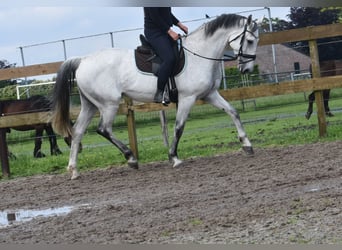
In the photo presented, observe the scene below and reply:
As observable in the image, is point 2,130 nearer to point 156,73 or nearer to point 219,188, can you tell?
point 156,73

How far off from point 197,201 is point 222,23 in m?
2.98

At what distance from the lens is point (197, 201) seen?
13.0 ft

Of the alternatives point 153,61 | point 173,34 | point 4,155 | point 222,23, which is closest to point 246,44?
point 222,23

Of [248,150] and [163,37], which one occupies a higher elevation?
[163,37]

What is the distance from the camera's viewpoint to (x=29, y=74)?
772cm

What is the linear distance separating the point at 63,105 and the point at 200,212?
137 inches

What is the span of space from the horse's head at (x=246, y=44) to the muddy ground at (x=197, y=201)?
980 mm

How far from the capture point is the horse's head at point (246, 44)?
642cm

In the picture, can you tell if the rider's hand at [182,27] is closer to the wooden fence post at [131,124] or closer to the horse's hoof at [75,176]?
the wooden fence post at [131,124]

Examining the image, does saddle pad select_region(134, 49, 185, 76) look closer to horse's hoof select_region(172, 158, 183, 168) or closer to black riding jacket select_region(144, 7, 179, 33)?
black riding jacket select_region(144, 7, 179, 33)

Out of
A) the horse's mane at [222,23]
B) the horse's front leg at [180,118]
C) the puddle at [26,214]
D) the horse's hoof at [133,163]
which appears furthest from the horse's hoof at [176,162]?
the puddle at [26,214]

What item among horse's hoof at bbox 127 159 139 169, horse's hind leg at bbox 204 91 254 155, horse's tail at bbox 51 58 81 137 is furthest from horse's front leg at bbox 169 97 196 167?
horse's tail at bbox 51 58 81 137

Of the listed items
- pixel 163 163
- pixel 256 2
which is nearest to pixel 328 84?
pixel 163 163

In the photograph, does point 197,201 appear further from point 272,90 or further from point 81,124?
point 272,90
